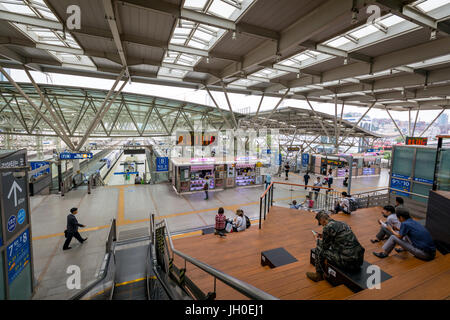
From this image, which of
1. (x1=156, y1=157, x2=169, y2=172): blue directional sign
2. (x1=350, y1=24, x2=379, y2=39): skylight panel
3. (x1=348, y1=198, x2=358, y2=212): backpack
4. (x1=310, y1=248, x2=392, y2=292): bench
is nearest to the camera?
(x1=310, y1=248, x2=392, y2=292): bench

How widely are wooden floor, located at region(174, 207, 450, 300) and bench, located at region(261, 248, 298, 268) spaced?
14cm

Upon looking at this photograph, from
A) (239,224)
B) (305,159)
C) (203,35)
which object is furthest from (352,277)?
(305,159)

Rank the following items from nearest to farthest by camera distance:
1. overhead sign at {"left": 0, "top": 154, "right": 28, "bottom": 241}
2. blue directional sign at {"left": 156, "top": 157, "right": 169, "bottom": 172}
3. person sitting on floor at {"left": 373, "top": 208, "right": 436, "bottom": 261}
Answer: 1. person sitting on floor at {"left": 373, "top": 208, "right": 436, "bottom": 261}
2. overhead sign at {"left": 0, "top": 154, "right": 28, "bottom": 241}
3. blue directional sign at {"left": 156, "top": 157, "right": 169, "bottom": 172}

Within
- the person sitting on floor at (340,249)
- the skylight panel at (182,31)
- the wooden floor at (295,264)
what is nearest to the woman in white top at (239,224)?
the wooden floor at (295,264)

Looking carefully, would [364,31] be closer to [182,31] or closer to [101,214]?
[182,31]

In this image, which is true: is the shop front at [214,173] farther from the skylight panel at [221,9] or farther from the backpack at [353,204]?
the skylight panel at [221,9]

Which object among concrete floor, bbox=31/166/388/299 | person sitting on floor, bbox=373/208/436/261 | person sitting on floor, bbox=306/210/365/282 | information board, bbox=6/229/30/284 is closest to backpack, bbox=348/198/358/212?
concrete floor, bbox=31/166/388/299

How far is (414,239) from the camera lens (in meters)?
3.80

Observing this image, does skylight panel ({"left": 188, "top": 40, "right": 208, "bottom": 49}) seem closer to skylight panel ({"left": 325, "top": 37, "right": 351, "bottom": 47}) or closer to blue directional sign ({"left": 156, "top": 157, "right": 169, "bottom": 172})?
skylight panel ({"left": 325, "top": 37, "right": 351, "bottom": 47})

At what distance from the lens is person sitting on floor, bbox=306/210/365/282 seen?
3.10m

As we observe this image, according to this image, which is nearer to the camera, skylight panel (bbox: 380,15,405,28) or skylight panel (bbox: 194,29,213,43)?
skylight panel (bbox: 380,15,405,28)
